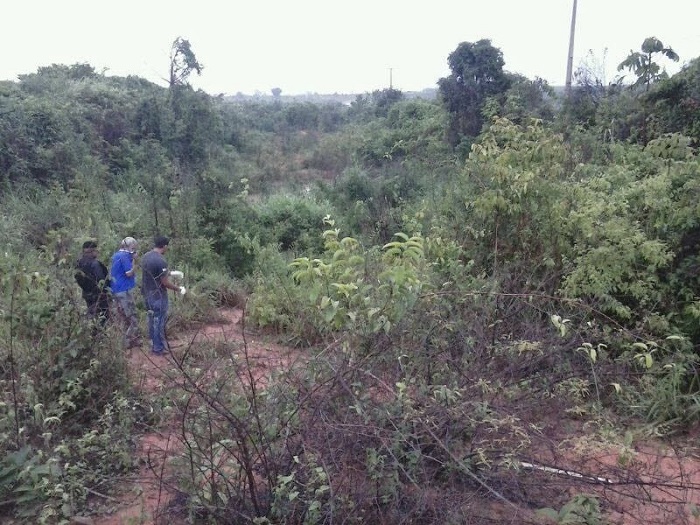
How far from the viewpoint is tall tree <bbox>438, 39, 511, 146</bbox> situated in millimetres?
17766

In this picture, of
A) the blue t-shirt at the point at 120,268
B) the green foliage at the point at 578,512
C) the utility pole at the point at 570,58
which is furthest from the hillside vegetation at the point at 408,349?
the utility pole at the point at 570,58

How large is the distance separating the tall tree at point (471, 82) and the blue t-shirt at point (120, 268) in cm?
1276

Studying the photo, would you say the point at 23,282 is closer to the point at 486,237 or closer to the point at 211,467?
the point at 211,467

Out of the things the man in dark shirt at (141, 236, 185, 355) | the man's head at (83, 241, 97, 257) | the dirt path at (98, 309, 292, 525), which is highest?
the man's head at (83, 241, 97, 257)

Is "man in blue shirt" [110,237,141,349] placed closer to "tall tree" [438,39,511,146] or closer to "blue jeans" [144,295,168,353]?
"blue jeans" [144,295,168,353]

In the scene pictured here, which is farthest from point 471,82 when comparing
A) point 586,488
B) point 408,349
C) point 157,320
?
point 586,488

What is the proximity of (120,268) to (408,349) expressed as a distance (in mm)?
3994

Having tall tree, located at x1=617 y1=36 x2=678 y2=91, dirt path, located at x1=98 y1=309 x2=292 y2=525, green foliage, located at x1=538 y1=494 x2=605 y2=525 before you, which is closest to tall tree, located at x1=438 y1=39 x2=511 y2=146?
tall tree, located at x1=617 y1=36 x2=678 y2=91

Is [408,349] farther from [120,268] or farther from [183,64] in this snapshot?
[183,64]

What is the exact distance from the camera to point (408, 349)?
396cm

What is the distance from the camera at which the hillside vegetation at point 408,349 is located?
3.40 m

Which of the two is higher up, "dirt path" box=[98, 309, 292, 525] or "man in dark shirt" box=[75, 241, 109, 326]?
"man in dark shirt" box=[75, 241, 109, 326]

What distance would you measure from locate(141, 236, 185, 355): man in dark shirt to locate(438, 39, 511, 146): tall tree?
12640 millimetres

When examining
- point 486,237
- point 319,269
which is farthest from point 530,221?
point 319,269
